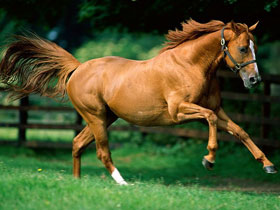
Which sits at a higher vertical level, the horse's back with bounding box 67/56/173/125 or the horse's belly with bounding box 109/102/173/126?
the horse's back with bounding box 67/56/173/125

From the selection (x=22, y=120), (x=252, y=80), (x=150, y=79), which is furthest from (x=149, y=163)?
(x=252, y=80)

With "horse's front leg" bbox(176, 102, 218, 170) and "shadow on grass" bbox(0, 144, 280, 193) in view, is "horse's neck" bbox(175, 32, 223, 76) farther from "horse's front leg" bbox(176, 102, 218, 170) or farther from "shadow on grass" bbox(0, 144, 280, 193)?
"shadow on grass" bbox(0, 144, 280, 193)

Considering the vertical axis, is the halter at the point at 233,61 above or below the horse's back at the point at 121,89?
above

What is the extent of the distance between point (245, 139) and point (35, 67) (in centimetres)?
395

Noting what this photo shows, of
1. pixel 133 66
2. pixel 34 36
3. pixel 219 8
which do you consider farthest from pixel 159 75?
pixel 219 8

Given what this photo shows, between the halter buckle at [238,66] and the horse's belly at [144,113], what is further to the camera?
the horse's belly at [144,113]

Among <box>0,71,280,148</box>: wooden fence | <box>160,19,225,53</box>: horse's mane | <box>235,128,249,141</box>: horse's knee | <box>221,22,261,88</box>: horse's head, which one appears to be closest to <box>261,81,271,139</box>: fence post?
<box>0,71,280,148</box>: wooden fence

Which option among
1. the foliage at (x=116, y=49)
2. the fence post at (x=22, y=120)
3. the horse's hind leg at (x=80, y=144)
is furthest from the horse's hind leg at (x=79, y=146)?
the foliage at (x=116, y=49)

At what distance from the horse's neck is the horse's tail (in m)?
2.31

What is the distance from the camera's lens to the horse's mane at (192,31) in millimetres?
7051

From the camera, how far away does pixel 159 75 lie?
718 cm

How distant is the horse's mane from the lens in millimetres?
7051

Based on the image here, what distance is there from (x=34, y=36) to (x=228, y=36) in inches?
141

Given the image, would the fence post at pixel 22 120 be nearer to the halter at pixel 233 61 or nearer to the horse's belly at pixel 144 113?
the horse's belly at pixel 144 113
